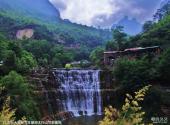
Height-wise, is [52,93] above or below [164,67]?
below

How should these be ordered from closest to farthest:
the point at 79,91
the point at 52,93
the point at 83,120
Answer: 1. the point at 83,120
2. the point at 52,93
3. the point at 79,91

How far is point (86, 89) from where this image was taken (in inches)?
1431

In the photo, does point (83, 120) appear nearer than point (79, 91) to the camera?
Yes

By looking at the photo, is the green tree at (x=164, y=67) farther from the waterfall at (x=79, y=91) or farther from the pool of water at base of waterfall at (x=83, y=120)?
the pool of water at base of waterfall at (x=83, y=120)

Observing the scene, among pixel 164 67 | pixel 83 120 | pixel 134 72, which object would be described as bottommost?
pixel 83 120

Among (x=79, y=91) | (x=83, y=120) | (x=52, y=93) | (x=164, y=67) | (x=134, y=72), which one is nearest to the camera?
(x=83, y=120)

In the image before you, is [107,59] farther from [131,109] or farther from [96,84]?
[131,109]

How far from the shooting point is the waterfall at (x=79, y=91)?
34156mm

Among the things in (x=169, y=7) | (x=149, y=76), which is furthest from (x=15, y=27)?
(x=149, y=76)

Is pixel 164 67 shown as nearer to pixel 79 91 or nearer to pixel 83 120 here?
pixel 79 91

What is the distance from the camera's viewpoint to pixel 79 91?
118 feet

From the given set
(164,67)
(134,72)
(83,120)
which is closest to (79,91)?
(134,72)

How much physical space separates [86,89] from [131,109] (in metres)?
32.0

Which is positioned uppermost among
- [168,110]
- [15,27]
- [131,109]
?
[15,27]
